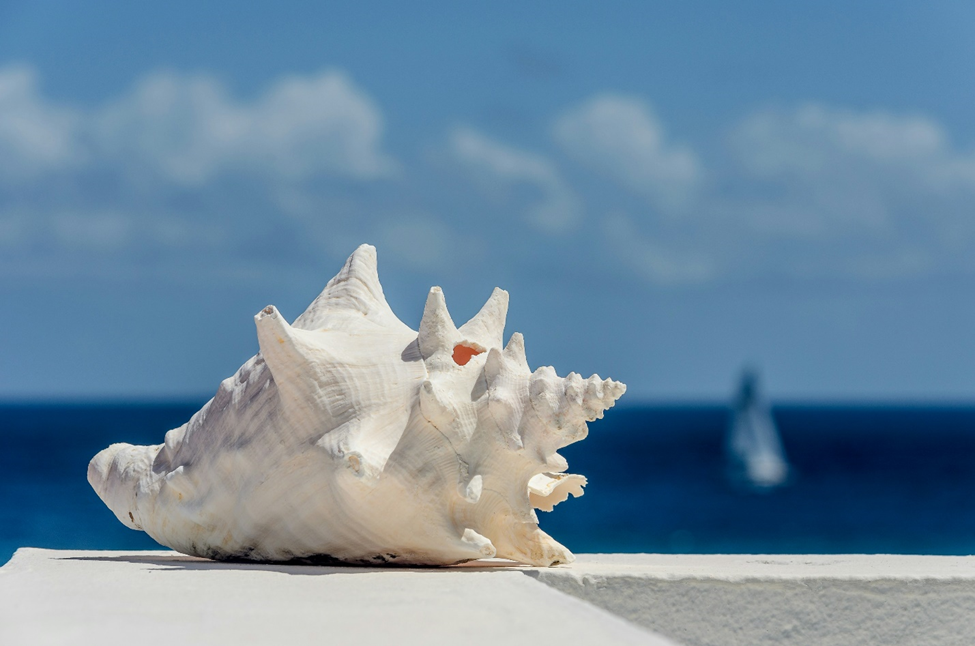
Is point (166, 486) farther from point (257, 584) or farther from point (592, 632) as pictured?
point (592, 632)

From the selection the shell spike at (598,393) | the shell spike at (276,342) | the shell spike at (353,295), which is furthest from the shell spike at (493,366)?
the shell spike at (276,342)

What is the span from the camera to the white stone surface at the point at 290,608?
3.12 meters

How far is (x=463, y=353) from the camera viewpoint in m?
5.35

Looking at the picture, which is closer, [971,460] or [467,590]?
[467,590]

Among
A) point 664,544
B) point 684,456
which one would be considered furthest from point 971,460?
point 664,544

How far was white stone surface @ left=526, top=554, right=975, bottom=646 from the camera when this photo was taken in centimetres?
448

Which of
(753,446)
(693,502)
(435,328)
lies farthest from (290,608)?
(753,446)

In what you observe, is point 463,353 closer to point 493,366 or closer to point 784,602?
point 493,366

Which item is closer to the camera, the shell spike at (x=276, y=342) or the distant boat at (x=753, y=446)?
the shell spike at (x=276, y=342)

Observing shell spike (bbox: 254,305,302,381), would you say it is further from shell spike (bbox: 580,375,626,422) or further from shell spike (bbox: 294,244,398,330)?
shell spike (bbox: 580,375,626,422)

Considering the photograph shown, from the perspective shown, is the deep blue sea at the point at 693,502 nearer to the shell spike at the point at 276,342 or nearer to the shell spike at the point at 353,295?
the shell spike at the point at 353,295

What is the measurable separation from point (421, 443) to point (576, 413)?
2.34ft

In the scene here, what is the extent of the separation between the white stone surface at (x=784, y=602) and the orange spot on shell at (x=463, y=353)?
114cm

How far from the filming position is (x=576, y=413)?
4754 mm
